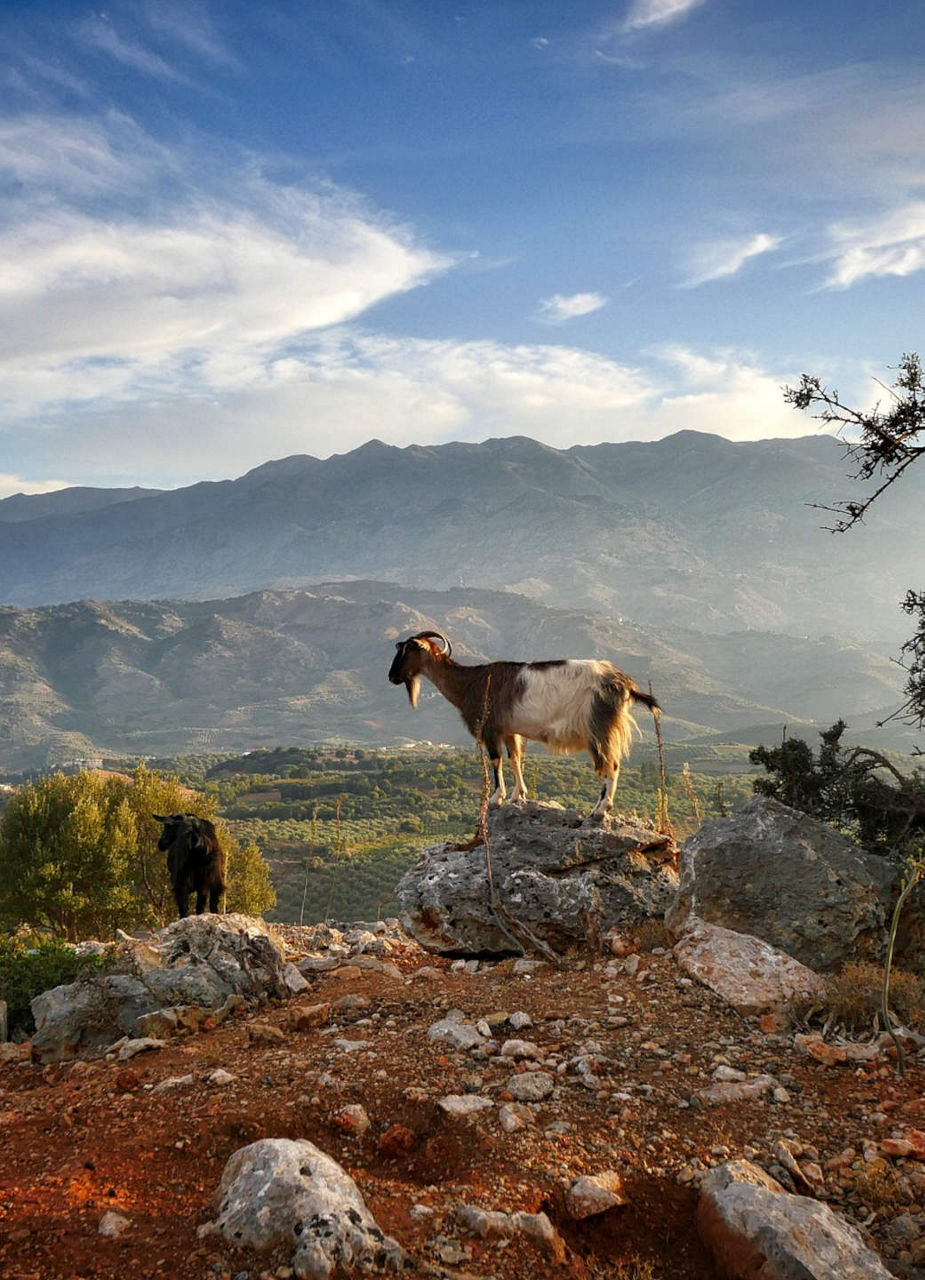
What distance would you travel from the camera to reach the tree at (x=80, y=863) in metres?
23.7

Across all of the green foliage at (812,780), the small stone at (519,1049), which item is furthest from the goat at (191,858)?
the green foliage at (812,780)

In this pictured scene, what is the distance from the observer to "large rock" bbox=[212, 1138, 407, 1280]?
4312 millimetres

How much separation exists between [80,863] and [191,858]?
39.5ft

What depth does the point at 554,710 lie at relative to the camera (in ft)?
39.8

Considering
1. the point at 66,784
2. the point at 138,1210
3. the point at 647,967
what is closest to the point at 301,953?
the point at 647,967

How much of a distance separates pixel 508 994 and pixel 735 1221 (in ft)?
→ 13.9

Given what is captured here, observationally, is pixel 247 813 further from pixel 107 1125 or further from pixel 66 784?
pixel 107 1125

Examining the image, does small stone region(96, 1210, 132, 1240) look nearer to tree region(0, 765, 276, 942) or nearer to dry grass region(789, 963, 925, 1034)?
dry grass region(789, 963, 925, 1034)

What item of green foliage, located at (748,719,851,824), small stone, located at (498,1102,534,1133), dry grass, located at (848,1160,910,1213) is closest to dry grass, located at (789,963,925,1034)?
dry grass, located at (848,1160,910,1213)

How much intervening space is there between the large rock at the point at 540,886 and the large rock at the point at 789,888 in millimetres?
1031

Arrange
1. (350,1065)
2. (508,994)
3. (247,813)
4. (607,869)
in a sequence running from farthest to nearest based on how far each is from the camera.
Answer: (247,813), (607,869), (508,994), (350,1065)

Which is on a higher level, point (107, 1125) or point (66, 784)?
point (107, 1125)

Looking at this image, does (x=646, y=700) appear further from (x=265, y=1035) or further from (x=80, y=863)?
(x=80, y=863)

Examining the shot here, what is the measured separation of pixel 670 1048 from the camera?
7.20 metres
